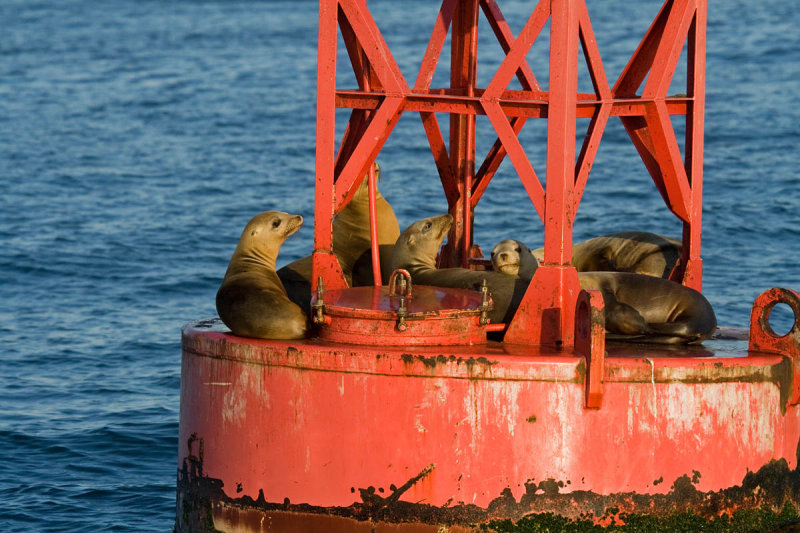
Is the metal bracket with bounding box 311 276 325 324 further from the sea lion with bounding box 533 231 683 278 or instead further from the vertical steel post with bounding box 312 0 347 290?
the sea lion with bounding box 533 231 683 278

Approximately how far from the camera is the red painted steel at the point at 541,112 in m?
8.59

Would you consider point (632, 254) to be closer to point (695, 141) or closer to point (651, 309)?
point (695, 141)

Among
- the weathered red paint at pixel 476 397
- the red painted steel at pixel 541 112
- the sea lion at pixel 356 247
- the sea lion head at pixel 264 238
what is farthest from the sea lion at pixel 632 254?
the weathered red paint at pixel 476 397

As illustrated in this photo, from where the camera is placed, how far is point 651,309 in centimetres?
938

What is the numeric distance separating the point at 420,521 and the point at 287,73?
28.0 metres

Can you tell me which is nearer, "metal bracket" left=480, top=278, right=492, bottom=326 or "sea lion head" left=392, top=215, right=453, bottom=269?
"metal bracket" left=480, top=278, right=492, bottom=326

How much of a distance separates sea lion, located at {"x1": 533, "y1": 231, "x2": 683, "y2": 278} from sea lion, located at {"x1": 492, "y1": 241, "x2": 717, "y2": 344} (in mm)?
1892

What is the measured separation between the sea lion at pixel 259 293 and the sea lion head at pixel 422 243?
0.86 metres

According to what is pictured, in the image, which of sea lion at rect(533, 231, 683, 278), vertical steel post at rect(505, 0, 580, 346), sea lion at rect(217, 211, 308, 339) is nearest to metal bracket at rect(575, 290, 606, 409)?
vertical steel post at rect(505, 0, 580, 346)

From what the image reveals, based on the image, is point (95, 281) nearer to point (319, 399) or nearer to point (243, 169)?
point (243, 169)

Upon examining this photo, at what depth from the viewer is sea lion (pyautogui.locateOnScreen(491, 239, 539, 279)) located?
410 inches

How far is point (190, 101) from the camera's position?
3319 centimetres

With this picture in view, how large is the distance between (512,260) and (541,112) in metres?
1.79

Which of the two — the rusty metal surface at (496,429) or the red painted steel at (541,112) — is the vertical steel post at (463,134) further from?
the rusty metal surface at (496,429)
